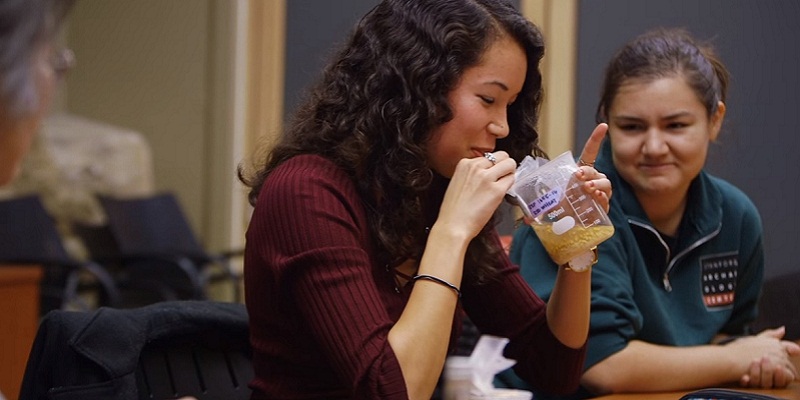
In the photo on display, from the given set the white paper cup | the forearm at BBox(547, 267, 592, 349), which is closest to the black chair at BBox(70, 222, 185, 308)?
the forearm at BBox(547, 267, 592, 349)

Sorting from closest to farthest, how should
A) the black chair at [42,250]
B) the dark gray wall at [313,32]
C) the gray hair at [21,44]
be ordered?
the gray hair at [21,44], the dark gray wall at [313,32], the black chair at [42,250]

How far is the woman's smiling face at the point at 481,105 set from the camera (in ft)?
5.14

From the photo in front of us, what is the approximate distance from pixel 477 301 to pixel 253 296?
16.7 inches

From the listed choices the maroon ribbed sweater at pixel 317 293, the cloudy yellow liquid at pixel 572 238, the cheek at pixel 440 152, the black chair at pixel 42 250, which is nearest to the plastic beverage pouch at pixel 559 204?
the cloudy yellow liquid at pixel 572 238

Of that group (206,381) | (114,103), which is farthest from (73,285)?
(206,381)

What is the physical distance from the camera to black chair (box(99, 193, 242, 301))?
17.6ft

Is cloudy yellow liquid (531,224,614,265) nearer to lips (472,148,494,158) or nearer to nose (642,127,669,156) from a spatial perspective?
lips (472,148,494,158)

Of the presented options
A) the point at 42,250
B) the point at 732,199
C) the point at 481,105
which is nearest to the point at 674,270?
the point at 732,199

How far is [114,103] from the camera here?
21.4ft

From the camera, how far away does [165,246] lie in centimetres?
574

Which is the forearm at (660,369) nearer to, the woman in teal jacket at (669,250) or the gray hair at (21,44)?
the woman in teal jacket at (669,250)

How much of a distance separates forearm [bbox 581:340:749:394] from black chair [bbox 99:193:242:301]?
141 inches

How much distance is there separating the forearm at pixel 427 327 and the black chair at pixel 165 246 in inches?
149

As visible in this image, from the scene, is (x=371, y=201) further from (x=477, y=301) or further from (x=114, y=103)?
(x=114, y=103)
